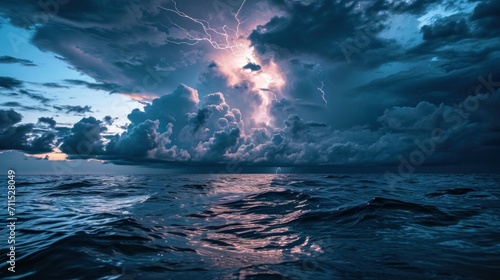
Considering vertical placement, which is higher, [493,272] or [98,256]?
[493,272]

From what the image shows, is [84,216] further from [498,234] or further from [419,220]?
[498,234]

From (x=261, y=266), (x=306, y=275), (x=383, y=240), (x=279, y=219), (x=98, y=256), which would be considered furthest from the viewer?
(x=279, y=219)

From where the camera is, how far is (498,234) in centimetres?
864

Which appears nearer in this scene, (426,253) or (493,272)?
(493,272)

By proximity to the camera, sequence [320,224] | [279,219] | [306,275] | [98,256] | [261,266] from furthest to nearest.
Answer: [279,219]
[320,224]
[98,256]
[261,266]
[306,275]

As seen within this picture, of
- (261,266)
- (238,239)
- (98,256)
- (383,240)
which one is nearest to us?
(261,266)

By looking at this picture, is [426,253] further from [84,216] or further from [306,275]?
[84,216]

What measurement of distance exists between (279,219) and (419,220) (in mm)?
6074

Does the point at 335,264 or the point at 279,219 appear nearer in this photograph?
the point at 335,264

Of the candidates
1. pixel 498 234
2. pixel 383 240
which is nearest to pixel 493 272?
pixel 383 240

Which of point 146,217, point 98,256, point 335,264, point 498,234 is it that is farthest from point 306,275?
point 146,217

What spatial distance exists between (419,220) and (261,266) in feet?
28.3

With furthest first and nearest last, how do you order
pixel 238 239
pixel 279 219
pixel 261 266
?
pixel 279 219 < pixel 238 239 < pixel 261 266

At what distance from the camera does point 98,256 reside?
22.2 feet
